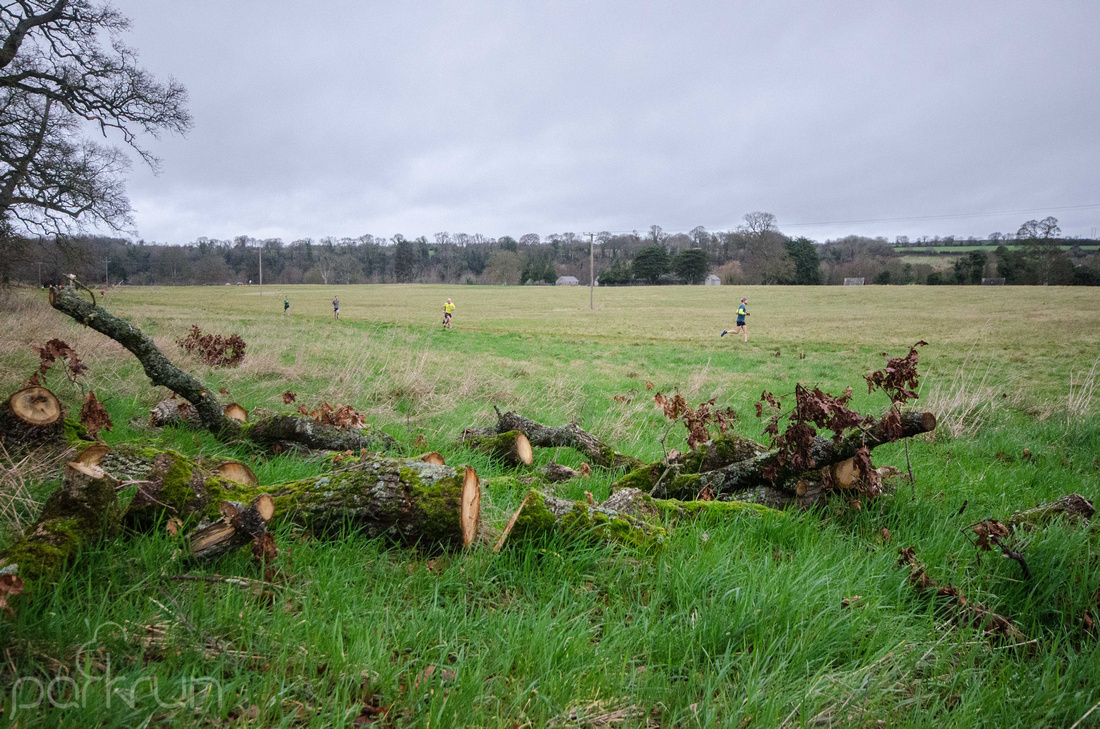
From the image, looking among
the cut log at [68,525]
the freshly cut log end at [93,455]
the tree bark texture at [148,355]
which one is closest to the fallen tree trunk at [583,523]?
the cut log at [68,525]

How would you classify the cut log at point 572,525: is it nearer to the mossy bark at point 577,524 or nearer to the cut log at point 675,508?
the mossy bark at point 577,524

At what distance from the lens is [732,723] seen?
1.83 m

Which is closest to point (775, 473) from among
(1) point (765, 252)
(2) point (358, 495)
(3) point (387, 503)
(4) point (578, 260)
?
(3) point (387, 503)

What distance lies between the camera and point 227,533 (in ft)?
7.59

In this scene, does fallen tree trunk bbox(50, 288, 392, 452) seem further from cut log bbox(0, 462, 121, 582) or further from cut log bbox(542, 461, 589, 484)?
cut log bbox(0, 462, 121, 582)

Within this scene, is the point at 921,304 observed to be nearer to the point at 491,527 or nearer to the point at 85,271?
the point at 491,527

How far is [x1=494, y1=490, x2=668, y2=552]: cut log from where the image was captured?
2.87 m

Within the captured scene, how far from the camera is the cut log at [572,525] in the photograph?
2867 millimetres

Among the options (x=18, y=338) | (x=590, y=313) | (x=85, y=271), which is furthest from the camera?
(x=590, y=313)

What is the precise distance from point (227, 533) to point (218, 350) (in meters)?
9.63

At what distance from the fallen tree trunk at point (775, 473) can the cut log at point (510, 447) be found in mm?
1303

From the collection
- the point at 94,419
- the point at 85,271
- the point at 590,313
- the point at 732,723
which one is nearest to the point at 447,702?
the point at 732,723

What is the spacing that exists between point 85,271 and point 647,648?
34.1 m

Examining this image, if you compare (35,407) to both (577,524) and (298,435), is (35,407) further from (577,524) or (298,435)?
(577,524)
